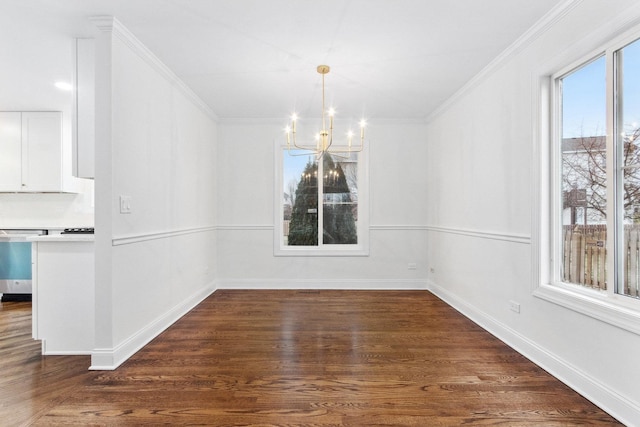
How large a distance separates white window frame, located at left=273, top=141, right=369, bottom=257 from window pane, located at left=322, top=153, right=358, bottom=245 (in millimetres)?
104

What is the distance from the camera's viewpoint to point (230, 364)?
2.55 meters

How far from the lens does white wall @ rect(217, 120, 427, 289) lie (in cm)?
509

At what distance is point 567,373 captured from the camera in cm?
224

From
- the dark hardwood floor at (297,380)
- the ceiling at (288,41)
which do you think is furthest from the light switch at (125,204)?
the ceiling at (288,41)

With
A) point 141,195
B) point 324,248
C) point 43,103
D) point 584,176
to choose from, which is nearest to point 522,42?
point 584,176

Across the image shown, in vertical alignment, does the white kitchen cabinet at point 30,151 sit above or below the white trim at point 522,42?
below

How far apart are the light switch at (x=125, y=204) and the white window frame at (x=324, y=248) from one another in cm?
255

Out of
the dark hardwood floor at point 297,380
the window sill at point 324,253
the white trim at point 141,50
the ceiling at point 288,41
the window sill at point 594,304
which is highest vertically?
the ceiling at point 288,41

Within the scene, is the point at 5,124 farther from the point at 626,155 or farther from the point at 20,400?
the point at 626,155

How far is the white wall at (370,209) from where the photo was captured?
5.09 m

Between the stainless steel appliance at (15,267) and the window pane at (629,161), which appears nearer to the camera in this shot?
the window pane at (629,161)

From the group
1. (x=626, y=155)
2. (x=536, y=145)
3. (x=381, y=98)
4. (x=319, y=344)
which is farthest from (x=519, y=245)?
(x=381, y=98)

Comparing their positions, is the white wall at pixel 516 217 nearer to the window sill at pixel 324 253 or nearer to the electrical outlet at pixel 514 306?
the electrical outlet at pixel 514 306

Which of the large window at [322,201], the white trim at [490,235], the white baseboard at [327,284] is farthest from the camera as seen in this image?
the large window at [322,201]
